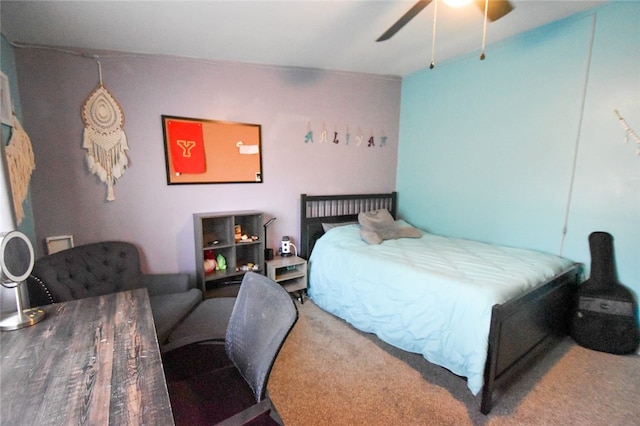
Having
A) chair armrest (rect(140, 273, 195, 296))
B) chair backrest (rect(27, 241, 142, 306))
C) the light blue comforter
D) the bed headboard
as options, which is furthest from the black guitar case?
chair backrest (rect(27, 241, 142, 306))

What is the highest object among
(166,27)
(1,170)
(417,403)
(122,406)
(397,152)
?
(166,27)

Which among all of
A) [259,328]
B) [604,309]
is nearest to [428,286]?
[259,328]

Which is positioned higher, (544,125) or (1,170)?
(544,125)

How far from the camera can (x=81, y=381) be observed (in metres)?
0.95

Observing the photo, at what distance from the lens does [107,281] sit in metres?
2.29

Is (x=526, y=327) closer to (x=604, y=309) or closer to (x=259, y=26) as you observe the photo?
(x=604, y=309)

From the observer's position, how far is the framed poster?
106 inches

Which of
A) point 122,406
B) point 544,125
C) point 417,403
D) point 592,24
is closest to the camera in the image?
point 122,406

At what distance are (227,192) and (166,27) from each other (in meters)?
1.47

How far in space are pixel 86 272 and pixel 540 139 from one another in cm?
407

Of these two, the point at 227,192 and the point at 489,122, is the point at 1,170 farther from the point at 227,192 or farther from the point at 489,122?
the point at 489,122

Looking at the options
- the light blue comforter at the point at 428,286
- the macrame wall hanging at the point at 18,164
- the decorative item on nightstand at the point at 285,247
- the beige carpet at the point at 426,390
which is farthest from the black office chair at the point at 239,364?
the decorative item on nightstand at the point at 285,247

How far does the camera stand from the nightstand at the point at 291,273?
3.03m

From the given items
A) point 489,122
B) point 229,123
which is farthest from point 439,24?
point 229,123
